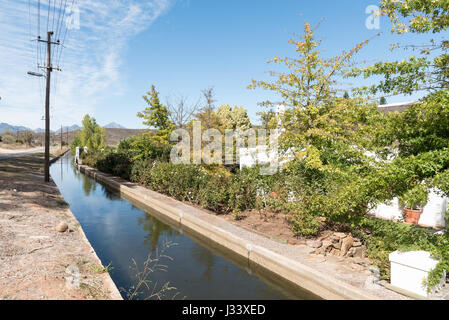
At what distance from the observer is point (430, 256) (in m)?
4.23

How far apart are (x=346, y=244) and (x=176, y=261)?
3986 mm

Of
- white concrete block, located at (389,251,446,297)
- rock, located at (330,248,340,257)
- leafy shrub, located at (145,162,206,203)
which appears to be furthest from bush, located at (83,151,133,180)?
white concrete block, located at (389,251,446,297)

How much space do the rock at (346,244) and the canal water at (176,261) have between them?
4.88 ft

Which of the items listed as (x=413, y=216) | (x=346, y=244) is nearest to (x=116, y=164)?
(x=346, y=244)

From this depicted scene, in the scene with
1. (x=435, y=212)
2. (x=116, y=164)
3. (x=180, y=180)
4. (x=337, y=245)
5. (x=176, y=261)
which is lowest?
(x=176, y=261)

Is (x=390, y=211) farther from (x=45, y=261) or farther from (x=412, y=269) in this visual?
(x=45, y=261)

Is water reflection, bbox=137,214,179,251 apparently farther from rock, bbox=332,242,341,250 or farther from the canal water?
rock, bbox=332,242,341,250

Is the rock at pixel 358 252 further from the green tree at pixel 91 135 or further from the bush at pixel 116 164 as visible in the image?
the green tree at pixel 91 135

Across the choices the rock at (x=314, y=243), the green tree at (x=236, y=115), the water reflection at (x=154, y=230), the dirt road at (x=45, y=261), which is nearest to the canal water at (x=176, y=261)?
the water reflection at (x=154, y=230)

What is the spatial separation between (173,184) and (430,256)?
10308mm

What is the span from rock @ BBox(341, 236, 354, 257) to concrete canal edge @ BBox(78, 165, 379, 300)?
1272mm

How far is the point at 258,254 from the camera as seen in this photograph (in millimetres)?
6465

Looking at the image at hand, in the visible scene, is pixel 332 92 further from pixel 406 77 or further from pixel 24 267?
pixel 24 267

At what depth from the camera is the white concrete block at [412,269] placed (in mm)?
4234
